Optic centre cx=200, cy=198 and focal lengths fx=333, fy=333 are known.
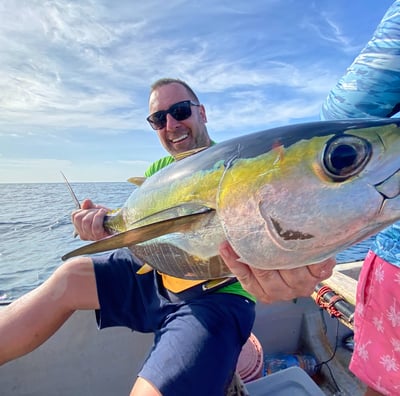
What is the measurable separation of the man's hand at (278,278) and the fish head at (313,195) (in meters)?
0.12

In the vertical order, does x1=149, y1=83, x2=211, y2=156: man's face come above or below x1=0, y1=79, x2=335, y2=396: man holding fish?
above

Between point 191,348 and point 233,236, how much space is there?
857 mm

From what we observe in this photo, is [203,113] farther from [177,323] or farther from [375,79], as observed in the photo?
[375,79]

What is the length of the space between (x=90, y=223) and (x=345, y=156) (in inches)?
52.5

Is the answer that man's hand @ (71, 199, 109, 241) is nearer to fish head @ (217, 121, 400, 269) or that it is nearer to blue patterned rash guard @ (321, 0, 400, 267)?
fish head @ (217, 121, 400, 269)

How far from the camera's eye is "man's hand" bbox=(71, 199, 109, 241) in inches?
65.9

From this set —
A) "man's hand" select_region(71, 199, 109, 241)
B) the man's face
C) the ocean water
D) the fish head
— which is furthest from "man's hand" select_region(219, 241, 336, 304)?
the ocean water

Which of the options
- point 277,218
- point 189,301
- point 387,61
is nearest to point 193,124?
point 189,301

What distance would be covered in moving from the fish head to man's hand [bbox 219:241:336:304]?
0.40 feet

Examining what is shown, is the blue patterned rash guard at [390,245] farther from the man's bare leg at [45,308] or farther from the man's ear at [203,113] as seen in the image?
the man's ear at [203,113]

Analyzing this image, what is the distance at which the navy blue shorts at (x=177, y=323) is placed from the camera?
1.42 metres

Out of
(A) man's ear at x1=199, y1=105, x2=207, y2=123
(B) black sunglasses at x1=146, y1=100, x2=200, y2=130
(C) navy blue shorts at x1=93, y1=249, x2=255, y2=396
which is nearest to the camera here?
(C) navy blue shorts at x1=93, y1=249, x2=255, y2=396

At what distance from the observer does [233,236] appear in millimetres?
867

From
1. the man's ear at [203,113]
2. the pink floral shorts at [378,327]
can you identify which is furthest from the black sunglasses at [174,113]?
the pink floral shorts at [378,327]
